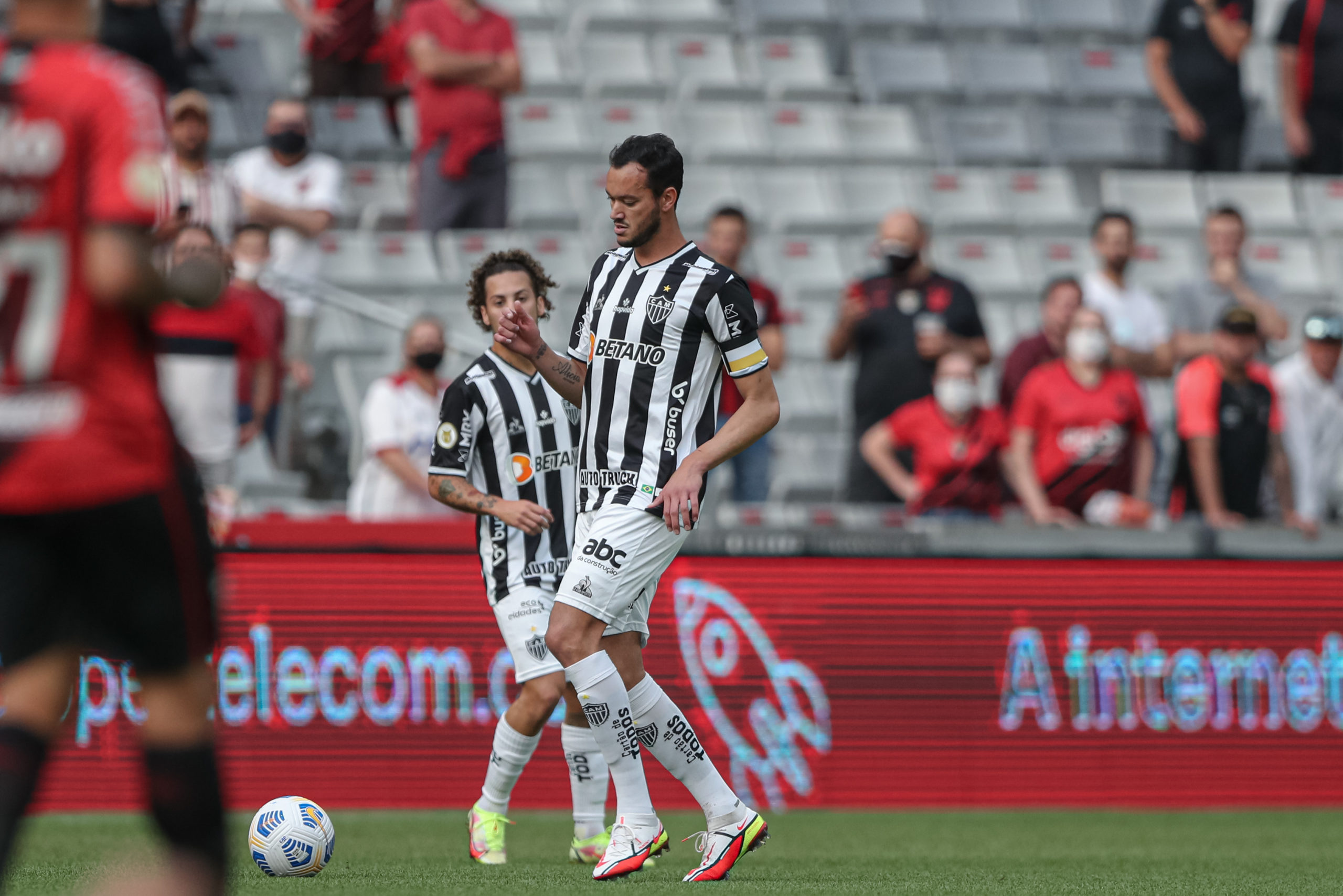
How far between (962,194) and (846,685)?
6572mm

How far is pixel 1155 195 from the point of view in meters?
15.3

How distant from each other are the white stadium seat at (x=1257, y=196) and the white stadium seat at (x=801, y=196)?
315cm

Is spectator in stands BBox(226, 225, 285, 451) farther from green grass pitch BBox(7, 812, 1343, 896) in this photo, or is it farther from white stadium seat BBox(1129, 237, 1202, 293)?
white stadium seat BBox(1129, 237, 1202, 293)

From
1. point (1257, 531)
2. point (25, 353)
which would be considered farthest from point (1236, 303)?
point (25, 353)

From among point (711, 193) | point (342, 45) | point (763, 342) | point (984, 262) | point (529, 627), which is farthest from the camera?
point (984, 262)

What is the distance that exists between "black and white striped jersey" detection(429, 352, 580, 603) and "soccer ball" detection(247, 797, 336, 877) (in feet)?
3.99

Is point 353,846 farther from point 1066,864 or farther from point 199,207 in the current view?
point 199,207

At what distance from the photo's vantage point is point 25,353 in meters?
3.26

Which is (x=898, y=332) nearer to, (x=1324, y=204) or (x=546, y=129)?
(x=546, y=129)

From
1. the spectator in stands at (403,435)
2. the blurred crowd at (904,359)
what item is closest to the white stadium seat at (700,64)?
the blurred crowd at (904,359)

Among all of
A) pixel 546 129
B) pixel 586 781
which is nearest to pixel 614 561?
pixel 586 781

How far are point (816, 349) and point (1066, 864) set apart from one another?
21.5 feet

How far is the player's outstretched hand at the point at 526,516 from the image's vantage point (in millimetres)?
6660

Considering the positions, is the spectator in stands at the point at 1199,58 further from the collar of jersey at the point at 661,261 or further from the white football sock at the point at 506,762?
the white football sock at the point at 506,762
